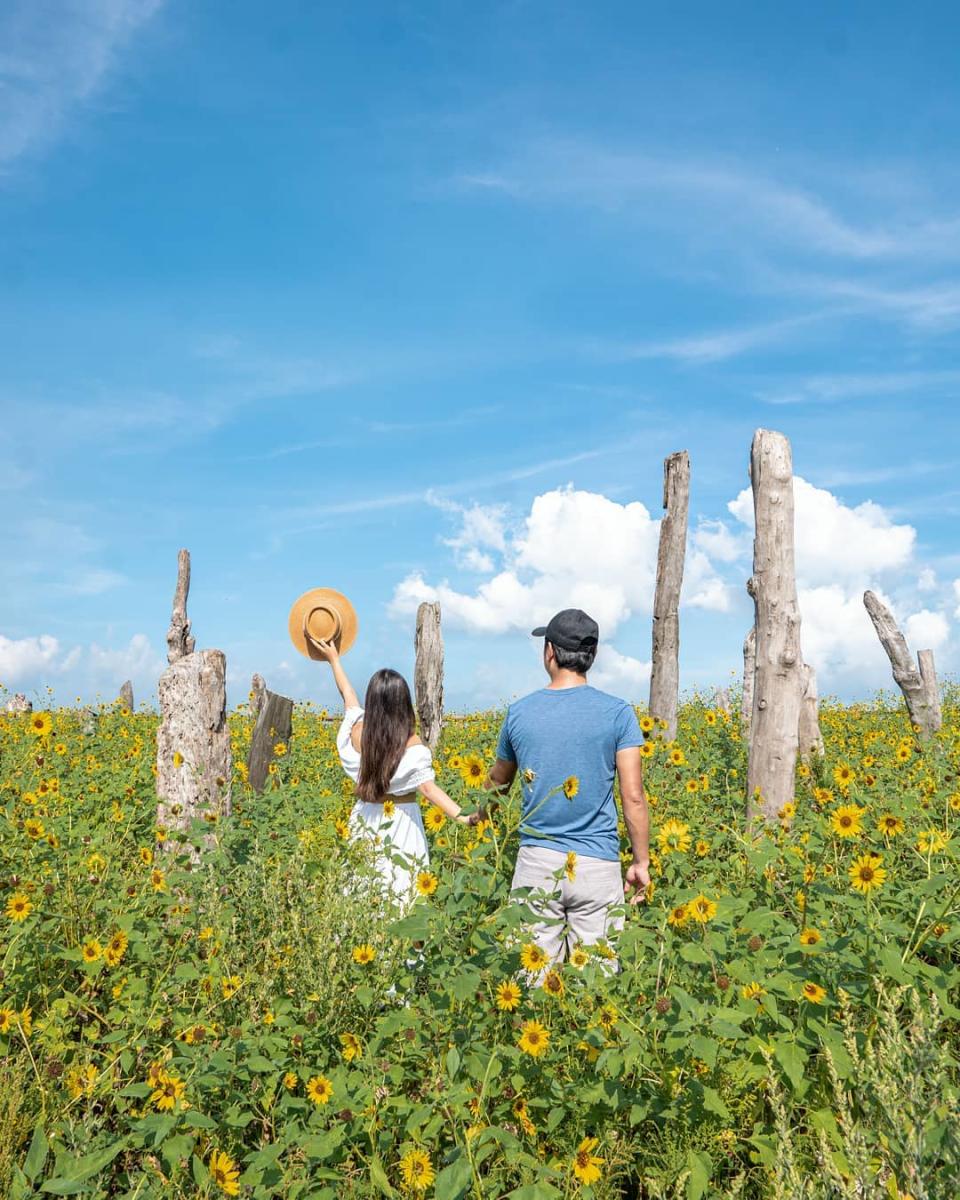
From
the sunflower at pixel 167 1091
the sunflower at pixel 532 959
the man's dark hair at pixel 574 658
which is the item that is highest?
the man's dark hair at pixel 574 658

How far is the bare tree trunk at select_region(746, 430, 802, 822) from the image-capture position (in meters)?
8.55

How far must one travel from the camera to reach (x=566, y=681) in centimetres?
438

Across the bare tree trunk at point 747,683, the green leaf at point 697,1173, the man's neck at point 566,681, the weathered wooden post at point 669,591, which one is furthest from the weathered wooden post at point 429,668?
the green leaf at point 697,1173

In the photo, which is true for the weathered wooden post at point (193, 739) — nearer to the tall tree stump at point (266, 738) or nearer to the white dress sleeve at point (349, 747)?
the white dress sleeve at point (349, 747)

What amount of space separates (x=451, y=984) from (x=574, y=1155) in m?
0.62

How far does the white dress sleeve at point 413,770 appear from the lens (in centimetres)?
534

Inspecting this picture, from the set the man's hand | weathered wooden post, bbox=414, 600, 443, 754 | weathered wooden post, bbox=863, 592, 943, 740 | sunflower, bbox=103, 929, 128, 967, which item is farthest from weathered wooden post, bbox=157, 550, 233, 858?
weathered wooden post, bbox=863, 592, 943, 740

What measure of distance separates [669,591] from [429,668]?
131 inches

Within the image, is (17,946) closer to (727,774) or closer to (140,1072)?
(140,1072)

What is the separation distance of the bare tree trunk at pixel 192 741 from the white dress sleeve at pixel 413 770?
8.20ft

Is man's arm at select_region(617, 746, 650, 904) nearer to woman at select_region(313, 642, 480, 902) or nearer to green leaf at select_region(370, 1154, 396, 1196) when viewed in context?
woman at select_region(313, 642, 480, 902)

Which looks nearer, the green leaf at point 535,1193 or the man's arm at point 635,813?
the green leaf at point 535,1193

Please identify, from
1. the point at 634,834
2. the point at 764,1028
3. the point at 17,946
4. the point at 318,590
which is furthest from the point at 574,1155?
the point at 318,590

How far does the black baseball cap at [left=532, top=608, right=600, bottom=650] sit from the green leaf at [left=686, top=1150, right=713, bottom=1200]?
207cm
